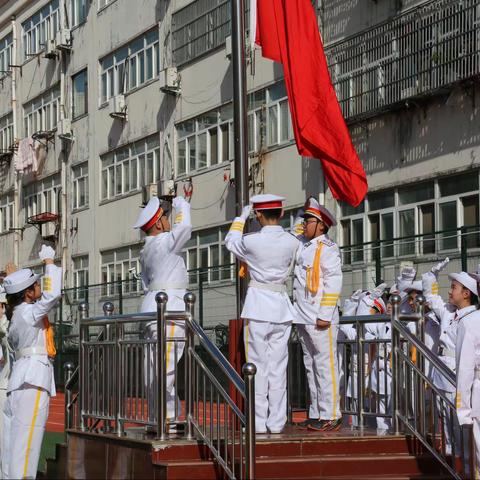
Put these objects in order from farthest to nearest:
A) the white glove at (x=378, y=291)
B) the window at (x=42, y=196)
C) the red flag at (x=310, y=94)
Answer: the window at (x=42, y=196) → the white glove at (x=378, y=291) → the red flag at (x=310, y=94)

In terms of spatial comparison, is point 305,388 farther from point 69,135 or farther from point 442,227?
point 69,135

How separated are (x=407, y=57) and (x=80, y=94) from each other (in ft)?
60.5

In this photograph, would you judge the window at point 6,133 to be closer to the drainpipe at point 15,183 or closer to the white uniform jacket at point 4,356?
the drainpipe at point 15,183

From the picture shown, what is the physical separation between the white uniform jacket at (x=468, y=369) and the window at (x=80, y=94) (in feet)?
97.1

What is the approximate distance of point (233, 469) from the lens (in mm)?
9164

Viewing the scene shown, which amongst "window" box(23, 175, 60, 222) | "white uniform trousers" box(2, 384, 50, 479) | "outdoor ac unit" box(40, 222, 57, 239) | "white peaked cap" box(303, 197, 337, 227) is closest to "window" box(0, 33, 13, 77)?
"window" box(23, 175, 60, 222)

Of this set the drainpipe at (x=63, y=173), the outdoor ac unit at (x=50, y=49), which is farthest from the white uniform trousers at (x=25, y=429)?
the outdoor ac unit at (x=50, y=49)

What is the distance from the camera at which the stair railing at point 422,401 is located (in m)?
9.77

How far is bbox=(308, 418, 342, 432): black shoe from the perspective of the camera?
1062cm

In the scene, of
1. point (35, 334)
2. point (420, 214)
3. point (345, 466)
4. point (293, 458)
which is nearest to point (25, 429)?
point (35, 334)

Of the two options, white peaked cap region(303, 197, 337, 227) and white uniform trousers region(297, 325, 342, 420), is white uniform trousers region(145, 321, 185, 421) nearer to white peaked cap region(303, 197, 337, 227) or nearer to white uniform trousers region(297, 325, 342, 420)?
white uniform trousers region(297, 325, 342, 420)

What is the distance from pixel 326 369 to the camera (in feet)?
34.9

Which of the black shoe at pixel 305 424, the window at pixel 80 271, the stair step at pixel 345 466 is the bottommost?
the stair step at pixel 345 466

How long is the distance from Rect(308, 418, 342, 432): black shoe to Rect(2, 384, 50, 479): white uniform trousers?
8.14 ft
